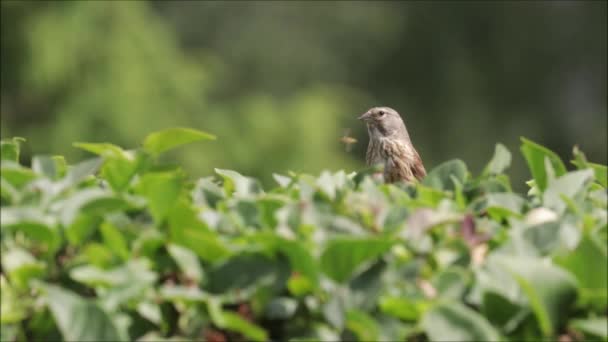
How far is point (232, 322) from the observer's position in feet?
7.27

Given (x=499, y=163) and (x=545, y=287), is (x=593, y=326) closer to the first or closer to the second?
(x=545, y=287)

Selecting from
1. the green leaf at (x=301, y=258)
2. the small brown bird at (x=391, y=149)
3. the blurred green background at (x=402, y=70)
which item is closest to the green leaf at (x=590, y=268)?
the green leaf at (x=301, y=258)

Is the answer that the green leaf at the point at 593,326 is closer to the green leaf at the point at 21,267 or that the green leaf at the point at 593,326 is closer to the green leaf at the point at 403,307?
the green leaf at the point at 403,307

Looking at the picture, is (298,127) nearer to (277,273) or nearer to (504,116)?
(504,116)

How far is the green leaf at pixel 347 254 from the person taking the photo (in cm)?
220

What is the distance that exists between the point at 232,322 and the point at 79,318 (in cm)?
30

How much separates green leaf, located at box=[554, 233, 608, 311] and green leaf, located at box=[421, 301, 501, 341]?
0.21 metres

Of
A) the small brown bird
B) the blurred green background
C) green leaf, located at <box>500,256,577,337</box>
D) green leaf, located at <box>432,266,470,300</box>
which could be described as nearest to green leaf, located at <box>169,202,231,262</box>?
green leaf, located at <box>432,266,470,300</box>

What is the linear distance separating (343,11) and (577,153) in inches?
912

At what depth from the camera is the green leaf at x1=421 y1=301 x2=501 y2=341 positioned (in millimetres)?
2230

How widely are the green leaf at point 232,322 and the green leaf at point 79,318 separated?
199 mm

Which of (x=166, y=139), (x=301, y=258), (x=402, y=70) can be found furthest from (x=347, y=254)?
(x=402, y=70)

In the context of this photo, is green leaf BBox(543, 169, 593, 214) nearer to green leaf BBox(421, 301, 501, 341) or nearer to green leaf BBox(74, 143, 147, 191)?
green leaf BBox(421, 301, 501, 341)

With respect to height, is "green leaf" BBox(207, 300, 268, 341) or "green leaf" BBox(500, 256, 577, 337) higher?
"green leaf" BBox(500, 256, 577, 337)
